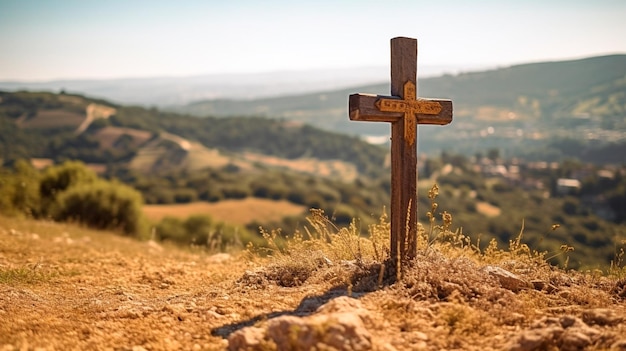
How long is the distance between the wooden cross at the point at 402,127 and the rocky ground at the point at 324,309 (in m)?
0.34

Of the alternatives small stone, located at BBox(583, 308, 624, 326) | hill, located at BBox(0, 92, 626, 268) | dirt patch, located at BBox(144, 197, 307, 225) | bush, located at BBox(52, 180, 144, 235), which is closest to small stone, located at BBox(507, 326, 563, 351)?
small stone, located at BBox(583, 308, 624, 326)

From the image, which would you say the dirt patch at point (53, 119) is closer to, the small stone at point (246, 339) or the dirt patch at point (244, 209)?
the dirt patch at point (244, 209)

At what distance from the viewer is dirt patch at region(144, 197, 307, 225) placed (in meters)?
59.3

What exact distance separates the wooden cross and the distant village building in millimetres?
93592

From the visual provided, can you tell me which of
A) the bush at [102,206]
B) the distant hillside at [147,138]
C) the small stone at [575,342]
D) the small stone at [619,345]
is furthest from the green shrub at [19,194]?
the distant hillside at [147,138]

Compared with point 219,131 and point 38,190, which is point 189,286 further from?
point 219,131

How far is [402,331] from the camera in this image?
4.52m

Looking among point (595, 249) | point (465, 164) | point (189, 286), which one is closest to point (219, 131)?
point (465, 164)

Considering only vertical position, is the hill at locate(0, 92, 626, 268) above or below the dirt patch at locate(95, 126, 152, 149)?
below

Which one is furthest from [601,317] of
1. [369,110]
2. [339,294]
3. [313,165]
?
[313,165]

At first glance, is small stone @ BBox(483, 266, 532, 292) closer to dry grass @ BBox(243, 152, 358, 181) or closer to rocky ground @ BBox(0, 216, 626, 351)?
rocky ground @ BBox(0, 216, 626, 351)

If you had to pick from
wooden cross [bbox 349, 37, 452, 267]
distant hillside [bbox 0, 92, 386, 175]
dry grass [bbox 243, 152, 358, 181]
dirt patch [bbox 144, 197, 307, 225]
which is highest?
wooden cross [bbox 349, 37, 452, 267]

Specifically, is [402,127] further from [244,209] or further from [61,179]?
[244,209]

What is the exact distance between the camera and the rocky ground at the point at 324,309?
4.15 meters
